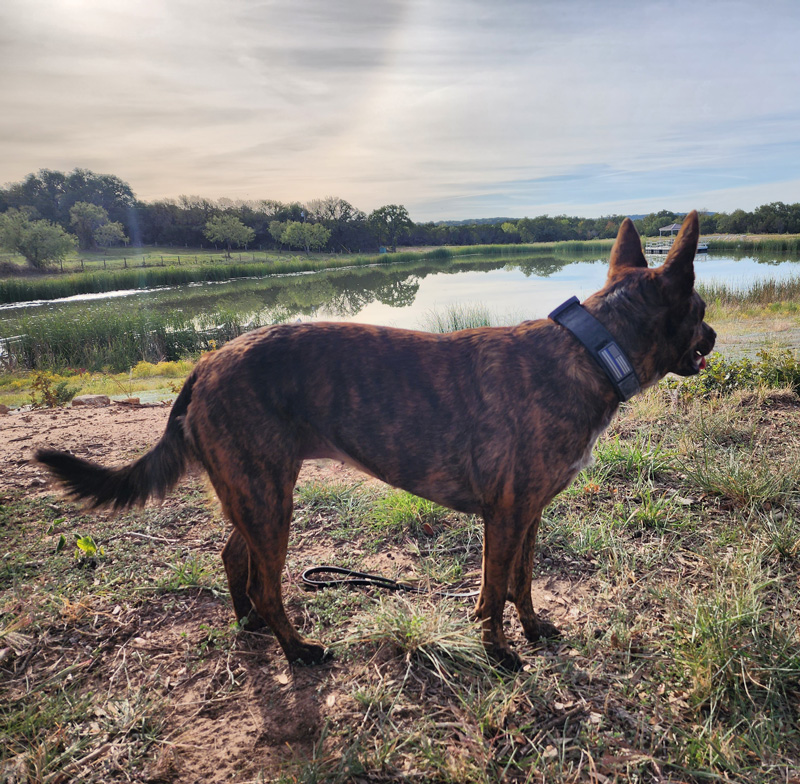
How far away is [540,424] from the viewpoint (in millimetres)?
2404

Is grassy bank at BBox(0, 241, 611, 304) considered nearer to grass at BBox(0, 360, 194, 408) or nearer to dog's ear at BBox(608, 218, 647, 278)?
grass at BBox(0, 360, 194, 408)

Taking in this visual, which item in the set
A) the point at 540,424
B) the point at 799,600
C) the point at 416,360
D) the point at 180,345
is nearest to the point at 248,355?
the point at 416,360

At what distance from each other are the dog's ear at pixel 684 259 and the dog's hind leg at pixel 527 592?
147 centimetres

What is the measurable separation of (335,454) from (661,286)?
6.23 feet

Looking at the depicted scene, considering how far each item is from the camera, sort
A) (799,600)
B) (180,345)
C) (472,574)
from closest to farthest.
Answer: (799,600) < (472,574) < (180,345)

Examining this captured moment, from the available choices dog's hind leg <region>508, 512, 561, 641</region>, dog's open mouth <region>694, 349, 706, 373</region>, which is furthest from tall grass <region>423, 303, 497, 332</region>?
dog's hind leg <region>508, 512, 561, 641</region>

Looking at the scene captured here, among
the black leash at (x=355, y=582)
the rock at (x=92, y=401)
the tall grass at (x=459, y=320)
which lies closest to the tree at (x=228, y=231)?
the tall grass at (x=459, y=320)

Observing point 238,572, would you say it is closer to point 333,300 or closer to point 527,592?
point 527,592

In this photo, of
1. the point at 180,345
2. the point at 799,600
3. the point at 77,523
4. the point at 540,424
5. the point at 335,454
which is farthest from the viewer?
the point at 180,345

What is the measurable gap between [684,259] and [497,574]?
1.84 m

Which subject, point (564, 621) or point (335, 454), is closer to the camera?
point (335, 454)

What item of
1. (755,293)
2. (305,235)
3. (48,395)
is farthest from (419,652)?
(305,235)

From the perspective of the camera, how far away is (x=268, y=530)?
8.13 ft

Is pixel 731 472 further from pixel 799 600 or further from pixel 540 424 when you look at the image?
pixel 540 424
